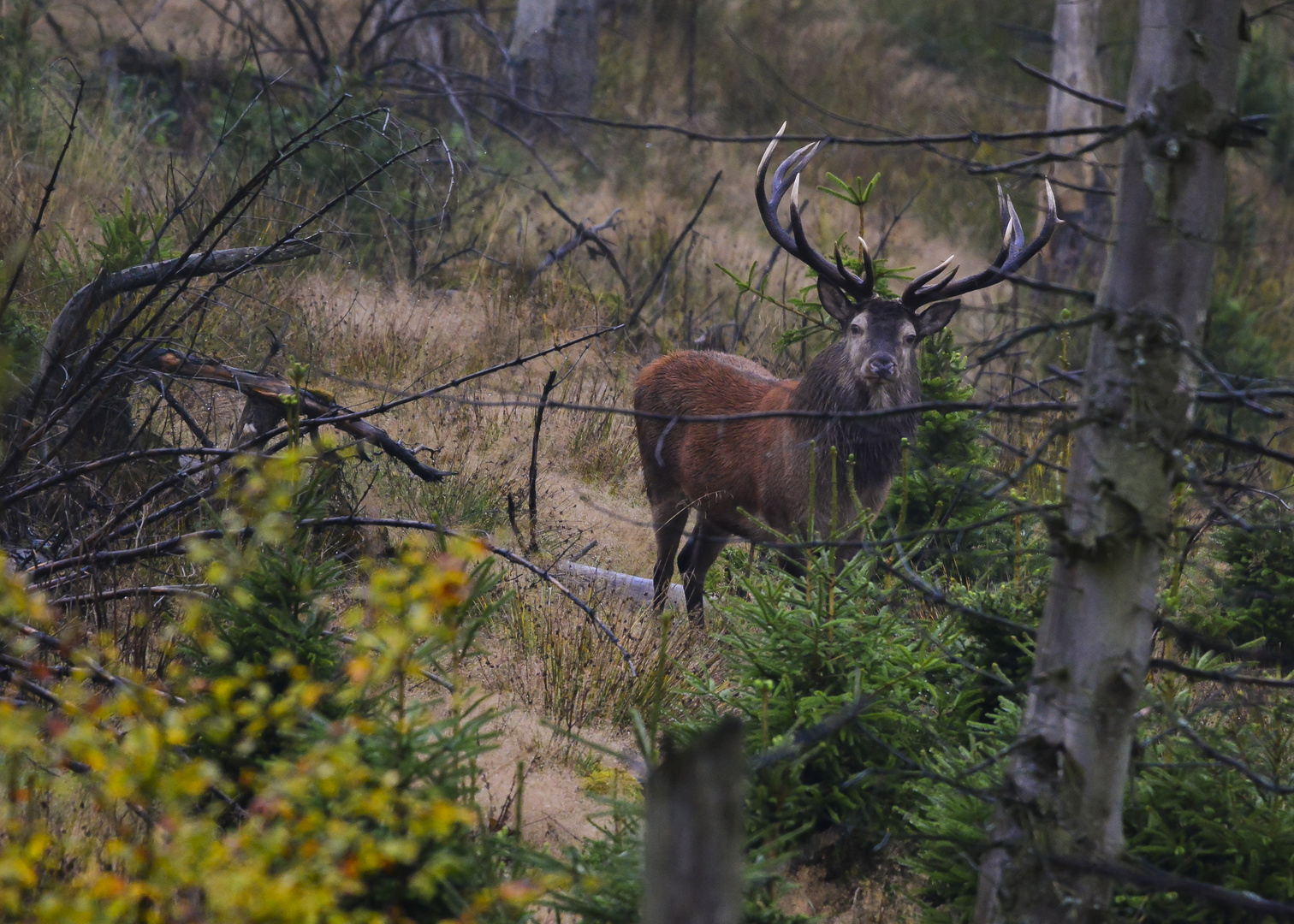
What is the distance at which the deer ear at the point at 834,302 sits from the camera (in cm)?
575

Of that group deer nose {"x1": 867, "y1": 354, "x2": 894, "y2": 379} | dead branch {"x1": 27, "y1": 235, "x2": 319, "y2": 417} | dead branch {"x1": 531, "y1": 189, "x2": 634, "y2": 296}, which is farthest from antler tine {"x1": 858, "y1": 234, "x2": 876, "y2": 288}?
dead branch {"x1": 531, "y1": 189, "x2": 634, "y2": 296}

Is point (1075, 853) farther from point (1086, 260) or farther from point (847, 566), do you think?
point (1086, 260)

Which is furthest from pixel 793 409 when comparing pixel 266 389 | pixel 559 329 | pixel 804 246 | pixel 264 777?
pixel 264 777

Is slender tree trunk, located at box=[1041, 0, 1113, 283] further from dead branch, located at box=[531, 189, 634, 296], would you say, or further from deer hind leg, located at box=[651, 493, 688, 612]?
deer hind leg, located at box=[651, 493, 688, 612]

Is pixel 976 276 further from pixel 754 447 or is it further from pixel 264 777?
pixel 264 777

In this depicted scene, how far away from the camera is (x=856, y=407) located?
5609 mm

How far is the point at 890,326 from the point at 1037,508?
314 centimetres

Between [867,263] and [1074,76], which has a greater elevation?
[1074,76]

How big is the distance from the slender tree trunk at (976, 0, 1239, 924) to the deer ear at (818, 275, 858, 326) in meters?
3.23

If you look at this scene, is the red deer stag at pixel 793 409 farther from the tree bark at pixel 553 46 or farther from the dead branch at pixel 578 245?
the tree bark at pixel 553 46

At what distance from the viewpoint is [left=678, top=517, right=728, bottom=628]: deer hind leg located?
614 centimetres

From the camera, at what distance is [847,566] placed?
376 cm

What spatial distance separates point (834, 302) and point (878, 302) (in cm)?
31

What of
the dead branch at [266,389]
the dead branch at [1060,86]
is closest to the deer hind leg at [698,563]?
the dead branch at [266,389]
